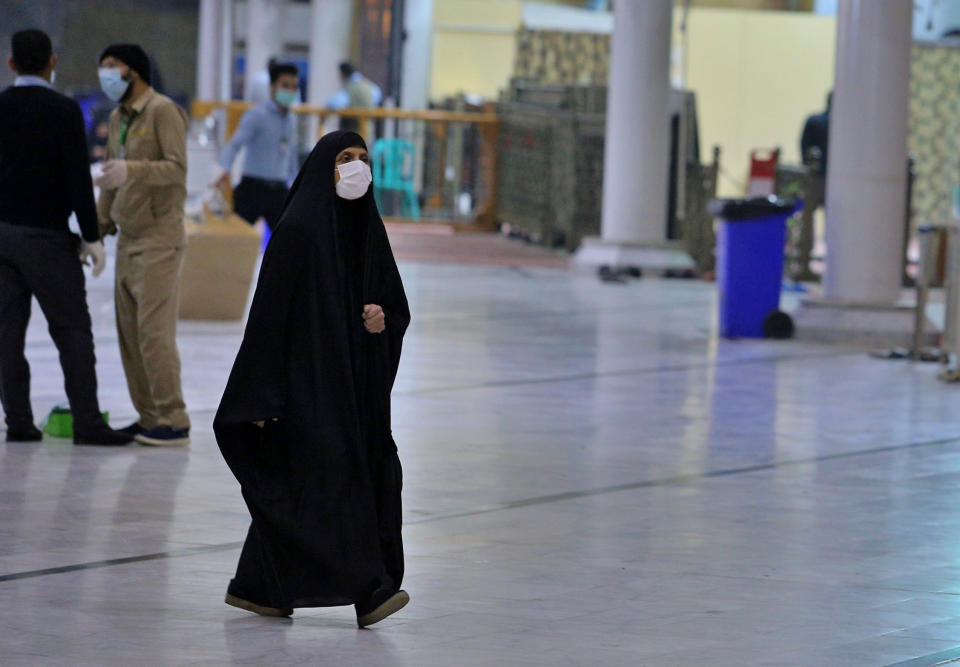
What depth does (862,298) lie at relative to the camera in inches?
585

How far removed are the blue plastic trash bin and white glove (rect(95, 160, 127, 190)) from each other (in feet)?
24.6

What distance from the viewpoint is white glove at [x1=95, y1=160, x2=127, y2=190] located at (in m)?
8.41

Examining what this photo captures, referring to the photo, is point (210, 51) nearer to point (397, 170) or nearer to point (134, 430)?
point (397, 170)

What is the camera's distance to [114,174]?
27.6 ft

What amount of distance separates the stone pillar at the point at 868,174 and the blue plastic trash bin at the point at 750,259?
0.43 metres

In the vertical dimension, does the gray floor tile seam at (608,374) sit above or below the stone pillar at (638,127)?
below

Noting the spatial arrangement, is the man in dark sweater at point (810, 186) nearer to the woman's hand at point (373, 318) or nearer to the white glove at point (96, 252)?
the white glove at point (96, 252)

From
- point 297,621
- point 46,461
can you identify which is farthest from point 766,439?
point 297,621

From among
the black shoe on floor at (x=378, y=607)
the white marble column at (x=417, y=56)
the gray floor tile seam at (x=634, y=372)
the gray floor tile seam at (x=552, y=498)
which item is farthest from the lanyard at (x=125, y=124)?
the white marble column at (x=417, y=56)

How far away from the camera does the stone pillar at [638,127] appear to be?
67.0 feet

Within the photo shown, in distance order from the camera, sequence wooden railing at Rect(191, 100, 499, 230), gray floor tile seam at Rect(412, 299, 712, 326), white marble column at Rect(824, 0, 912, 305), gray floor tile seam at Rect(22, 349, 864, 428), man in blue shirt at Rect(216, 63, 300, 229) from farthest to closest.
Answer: wooden railing at Rect(191, 100, 499, 230)
gray floor tile seam at Rect(412, 299, 712, 326)
man in blue shirt at Rect(216, 63, 300, 229)
white marble column at Rect(824, 0, 912, 305)
gray floor tile seam at Rect(22, 349, 864, 428)

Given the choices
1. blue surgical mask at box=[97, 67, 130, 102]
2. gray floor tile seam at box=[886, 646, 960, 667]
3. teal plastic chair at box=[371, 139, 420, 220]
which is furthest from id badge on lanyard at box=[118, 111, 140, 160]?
teal plastic chair at box=[371, 139, 420, 220]

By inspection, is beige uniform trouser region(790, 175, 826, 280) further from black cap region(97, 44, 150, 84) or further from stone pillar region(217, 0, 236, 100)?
stone pillar region(217, 0, 236, 100)

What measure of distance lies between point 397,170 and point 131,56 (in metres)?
20.6
